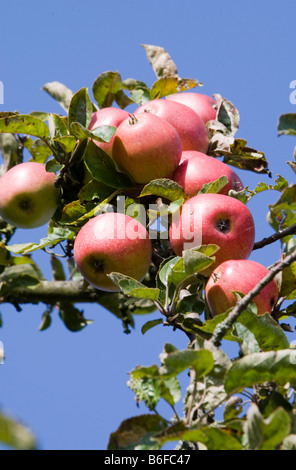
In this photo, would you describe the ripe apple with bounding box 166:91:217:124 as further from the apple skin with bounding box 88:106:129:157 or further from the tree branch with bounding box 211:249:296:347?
the tree branch with bounding box 211:249:296:347

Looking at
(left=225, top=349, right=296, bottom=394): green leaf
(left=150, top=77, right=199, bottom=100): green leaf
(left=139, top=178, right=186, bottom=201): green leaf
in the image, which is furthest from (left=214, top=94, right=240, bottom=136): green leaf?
(left=225, top=349, right=296, bottom=394): green leaf

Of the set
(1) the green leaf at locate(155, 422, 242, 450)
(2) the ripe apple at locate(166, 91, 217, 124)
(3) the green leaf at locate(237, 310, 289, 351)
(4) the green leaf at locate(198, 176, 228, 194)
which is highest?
(2) the ripe apple at locate(166, 91, 217, 124)

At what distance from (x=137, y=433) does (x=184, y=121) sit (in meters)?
1.14

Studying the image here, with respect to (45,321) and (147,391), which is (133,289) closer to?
(147,391)

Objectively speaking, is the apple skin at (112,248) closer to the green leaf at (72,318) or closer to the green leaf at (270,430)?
the green leaf at (270,430)

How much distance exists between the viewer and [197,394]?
1187 mm

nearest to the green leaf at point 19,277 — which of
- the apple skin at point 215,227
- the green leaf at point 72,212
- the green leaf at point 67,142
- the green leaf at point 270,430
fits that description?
the green leaf at point 72,212

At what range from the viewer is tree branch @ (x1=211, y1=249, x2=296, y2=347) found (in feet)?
3.44

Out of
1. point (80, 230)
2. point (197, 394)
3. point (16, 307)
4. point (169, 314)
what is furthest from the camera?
point (16, 307)

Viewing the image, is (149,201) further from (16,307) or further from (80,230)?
(16,307)

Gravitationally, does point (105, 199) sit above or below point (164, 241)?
above

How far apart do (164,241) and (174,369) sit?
75 cm

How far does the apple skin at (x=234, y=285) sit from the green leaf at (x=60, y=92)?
118 cm
